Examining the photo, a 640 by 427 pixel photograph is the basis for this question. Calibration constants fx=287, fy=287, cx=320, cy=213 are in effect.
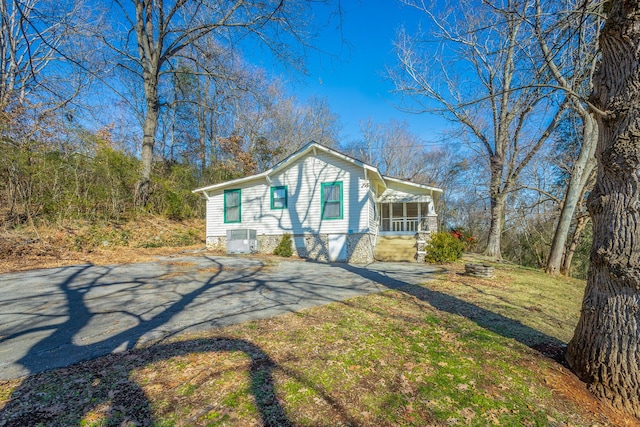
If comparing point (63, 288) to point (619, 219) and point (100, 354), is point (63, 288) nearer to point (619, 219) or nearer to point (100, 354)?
point (100, 354)

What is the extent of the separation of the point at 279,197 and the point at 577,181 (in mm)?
10669

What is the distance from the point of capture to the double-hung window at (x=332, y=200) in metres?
11.9

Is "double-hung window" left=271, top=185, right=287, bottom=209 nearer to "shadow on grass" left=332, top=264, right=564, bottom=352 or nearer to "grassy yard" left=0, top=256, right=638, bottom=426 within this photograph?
"shadow on grass" left=332, top=264, right=564, bottom=352

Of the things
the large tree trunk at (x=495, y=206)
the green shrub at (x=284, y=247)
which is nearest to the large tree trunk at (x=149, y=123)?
the green shrub at (x=284, y=247)

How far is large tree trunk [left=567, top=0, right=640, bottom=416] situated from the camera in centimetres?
248

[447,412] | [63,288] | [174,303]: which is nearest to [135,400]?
[447,412]

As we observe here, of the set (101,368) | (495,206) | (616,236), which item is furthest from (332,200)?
(101,368)

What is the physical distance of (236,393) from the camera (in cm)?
225

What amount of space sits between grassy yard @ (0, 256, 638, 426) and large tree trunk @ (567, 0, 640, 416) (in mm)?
279

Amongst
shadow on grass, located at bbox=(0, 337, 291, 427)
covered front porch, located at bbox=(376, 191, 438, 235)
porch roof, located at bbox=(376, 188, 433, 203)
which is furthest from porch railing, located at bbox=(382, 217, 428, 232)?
shadow on grass, located at bbox=(0, 337, 291, 427)

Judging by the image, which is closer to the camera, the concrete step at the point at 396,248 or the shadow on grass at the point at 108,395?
the shadow on grass at the point at 108,395

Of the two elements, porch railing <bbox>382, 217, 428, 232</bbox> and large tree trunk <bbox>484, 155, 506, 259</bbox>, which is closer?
large tree trunk <bbox>484, 155, 506, 259</bbox>

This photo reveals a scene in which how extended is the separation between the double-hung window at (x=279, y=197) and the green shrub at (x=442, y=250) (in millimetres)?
6249

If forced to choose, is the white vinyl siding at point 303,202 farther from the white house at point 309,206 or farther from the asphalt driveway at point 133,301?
the asphalt driveway at point 133,301
